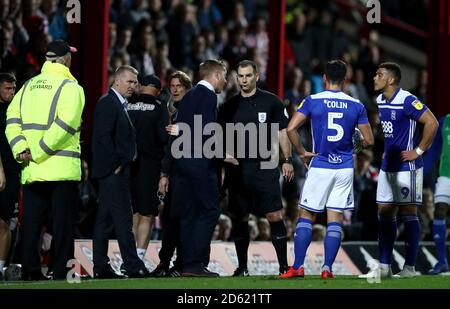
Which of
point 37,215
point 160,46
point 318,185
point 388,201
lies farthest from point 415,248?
point 160,46

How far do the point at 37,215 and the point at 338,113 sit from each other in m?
2.75

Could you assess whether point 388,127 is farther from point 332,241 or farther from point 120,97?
point 120,97

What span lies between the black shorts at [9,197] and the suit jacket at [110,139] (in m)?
0.87

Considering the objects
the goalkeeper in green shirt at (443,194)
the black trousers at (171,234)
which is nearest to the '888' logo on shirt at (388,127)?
the goalkeeper in green shirt at (443,194)

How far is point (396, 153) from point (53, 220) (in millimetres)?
3285

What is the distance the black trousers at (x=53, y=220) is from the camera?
1152 cm

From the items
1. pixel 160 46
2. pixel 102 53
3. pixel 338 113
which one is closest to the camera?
pixel 338 113

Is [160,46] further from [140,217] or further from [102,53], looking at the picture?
[140,217]

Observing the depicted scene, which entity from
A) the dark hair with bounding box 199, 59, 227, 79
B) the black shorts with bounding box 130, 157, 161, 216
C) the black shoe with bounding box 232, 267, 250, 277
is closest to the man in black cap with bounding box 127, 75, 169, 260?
the black shorts with bounding box 130, 157, 161, 216

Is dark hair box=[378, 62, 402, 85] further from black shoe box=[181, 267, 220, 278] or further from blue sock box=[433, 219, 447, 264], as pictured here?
black shoe box=[181, 267, 220, 278]

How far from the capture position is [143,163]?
12836 mm

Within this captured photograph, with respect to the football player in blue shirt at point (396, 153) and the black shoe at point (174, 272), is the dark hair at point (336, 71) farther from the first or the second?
the black shoe at point (174, 272)

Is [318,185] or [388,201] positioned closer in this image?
[318,185]

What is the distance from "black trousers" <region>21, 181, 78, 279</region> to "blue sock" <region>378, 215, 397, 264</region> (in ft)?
9.69
